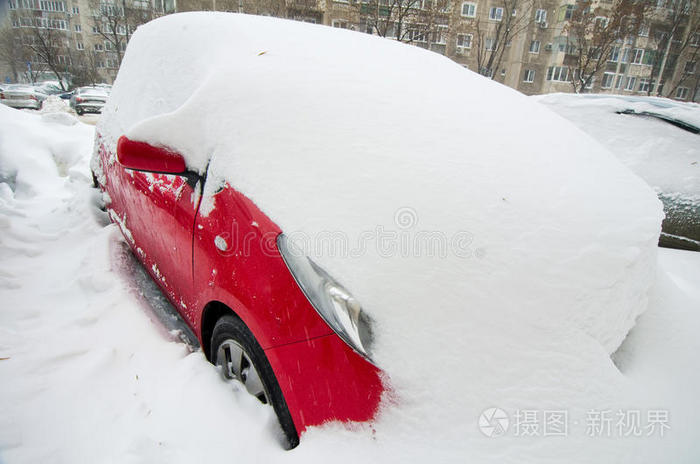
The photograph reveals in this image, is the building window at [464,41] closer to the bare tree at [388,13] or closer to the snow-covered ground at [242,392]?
the bare tree at [388,13]

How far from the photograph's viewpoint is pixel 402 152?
45.4 inches

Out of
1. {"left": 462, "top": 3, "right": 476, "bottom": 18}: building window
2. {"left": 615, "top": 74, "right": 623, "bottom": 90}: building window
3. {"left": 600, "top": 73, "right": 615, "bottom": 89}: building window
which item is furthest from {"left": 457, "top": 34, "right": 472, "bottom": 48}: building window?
{"left": 615, "top": 74, "right": 623, "bottom": 90}: building window

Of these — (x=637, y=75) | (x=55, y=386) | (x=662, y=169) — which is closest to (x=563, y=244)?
(x=55, y=386)

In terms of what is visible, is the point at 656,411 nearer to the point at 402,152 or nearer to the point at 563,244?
the point at 563,244

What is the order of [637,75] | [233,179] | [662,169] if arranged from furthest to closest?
[637,75]
[662,169]
[233,179]

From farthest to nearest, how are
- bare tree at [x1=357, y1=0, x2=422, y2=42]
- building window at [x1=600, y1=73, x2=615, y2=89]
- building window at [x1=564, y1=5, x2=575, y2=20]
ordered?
1. building window at [x1=600, y1=73, x2=615, y2=89]
2. building window at [x1=564, y1=5, x2=575, y2=20]
3. bare tree at [x1=357, y1=0, x2=422, y2=42]

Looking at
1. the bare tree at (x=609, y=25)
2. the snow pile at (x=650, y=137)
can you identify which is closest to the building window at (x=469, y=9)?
the bare tree at (x=609, y=25)

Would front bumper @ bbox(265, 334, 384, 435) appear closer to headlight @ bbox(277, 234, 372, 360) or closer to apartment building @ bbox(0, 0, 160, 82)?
headlight @ bbox(277, 234, 372, 360)

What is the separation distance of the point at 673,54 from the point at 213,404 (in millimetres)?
43249

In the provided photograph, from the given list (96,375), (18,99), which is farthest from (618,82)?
(18,99)

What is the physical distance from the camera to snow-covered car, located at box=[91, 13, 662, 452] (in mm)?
919

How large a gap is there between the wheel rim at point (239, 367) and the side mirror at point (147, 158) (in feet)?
2.41

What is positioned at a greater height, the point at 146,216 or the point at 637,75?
the point at 637,75

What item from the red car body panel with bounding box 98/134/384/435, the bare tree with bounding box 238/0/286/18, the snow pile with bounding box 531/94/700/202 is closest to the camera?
the red car body panel with bounding box 98/134/384/435
